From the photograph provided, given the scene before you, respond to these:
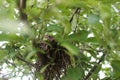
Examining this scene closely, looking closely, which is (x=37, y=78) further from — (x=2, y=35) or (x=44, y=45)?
(x=2, y=35)

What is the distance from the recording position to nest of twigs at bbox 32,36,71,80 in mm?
791

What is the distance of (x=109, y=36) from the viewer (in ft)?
1.71

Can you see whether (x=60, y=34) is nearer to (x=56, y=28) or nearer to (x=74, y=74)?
(x=56, y=28)

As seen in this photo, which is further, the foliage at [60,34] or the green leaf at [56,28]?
the green leaf at [56,28]

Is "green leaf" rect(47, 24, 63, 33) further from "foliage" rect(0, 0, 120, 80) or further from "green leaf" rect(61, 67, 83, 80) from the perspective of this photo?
"green leaf" rect(61, 67, 83, 80)

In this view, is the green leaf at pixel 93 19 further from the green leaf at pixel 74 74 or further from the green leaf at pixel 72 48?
the green leaf at pixel 74 74

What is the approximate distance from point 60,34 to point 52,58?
0.16 metres

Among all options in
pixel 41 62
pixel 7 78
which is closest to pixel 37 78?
pixel 41 62

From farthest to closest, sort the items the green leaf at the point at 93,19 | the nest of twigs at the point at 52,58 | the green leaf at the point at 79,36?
the nest of twigs at the point at 52,58, the green leaf at the point at 79,36, the green leaf at the point at 93,19

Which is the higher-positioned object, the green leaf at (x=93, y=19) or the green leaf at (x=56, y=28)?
the green leaf at (x=93, y=19)

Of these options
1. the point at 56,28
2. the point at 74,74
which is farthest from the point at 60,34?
the point at 74,74

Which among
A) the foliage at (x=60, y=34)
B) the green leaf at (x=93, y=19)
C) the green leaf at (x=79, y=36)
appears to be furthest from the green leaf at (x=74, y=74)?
the green leaf at (x=93, y=19)

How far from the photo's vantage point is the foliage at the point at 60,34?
1.58ft

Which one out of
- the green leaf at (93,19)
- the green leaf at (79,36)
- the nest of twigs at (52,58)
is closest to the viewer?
the green leaf at (93,19)
